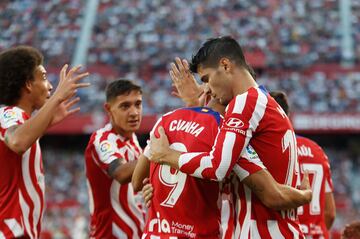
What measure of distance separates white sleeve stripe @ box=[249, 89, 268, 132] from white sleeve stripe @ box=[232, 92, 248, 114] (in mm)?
88

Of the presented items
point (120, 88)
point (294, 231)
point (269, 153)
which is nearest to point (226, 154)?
point (269, 153)

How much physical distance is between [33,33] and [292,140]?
92.0 feet

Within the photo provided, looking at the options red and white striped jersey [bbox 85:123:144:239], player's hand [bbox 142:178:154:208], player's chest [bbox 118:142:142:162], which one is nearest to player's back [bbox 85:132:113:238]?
red and white striped jersey [bbox 85:123:144:239]

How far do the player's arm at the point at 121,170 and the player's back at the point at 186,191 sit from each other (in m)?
1.28

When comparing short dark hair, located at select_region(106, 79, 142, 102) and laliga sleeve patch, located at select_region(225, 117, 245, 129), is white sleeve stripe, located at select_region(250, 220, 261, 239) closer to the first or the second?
laliga sleeve patch, located at select_region(225, 117, 245, 129)

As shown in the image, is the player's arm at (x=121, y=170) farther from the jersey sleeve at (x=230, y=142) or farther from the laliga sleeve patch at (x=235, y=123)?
the laliga sleeve patch at (x=235, y=123)

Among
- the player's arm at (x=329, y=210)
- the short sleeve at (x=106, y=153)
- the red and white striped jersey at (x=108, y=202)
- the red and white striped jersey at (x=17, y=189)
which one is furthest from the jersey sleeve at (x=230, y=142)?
the player's arm at (x=329, y=210)

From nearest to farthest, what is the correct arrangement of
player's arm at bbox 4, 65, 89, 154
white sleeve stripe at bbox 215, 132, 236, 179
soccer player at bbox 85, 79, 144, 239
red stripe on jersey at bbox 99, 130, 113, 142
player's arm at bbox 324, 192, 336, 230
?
white sleeve stripe at bbox 215, 132, 236, 179
player's arm at bbox 4, 65, 89, 154
soccer player at bbox 85, 79, 144, 239
red stripe on jersey at bbox 99, 130, 113, 142
player's arm at bbox 324, 192, 336, 230

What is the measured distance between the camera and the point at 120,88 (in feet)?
22.0

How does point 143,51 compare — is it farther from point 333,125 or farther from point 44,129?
point 44,129

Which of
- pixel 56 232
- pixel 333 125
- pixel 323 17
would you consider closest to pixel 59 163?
pixel 56 232

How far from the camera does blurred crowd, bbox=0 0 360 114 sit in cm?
2705

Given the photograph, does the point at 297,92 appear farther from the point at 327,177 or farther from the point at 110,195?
the point at 110,195

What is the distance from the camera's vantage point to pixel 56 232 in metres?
19.0
